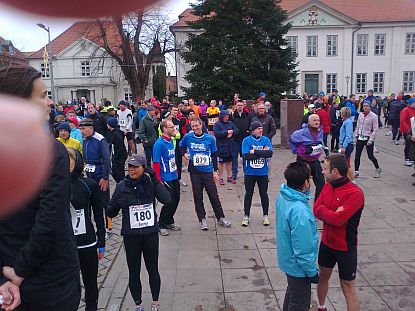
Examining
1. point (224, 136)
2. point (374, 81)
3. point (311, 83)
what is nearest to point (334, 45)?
point (311, 83)

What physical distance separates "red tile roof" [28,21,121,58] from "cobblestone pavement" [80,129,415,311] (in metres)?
3.51

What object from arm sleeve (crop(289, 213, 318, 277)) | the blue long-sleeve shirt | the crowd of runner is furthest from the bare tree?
the blue long-sleeve shirt

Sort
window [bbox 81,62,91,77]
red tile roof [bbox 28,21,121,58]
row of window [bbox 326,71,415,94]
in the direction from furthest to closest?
1. row of window [bbox 326,71,415,94]
2. window [bbox 81,62,91,77]
3. red tile roof [bbox 28,21,121,58]

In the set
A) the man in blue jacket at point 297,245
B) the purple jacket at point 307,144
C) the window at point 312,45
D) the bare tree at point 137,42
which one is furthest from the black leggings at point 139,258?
the window at point 312,45

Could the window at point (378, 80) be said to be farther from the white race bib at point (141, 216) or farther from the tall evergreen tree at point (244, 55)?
the white race bib at point (141, 216)

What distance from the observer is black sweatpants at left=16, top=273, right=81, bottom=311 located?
78.0 inches

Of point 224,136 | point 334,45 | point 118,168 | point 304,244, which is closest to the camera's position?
point 304,244

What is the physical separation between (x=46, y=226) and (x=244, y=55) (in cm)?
1907

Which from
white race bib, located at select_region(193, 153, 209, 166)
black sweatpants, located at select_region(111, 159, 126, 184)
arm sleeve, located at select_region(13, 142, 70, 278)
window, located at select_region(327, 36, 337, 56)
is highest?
window, located at select_region(327, 36, 337, 56)

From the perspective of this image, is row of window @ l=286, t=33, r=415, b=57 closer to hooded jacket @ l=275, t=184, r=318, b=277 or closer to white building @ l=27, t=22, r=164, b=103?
hooded jacket @ l=275, t=184, r=318, b=277

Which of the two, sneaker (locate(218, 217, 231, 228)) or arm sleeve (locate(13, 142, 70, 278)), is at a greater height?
arm sleeve (locate(13, 142, 70, 278))

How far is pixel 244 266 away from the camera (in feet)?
15.6

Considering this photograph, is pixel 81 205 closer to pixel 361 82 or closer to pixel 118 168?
pixel 118 168

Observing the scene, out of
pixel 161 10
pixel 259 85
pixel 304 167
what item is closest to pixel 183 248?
pixel 304 167
